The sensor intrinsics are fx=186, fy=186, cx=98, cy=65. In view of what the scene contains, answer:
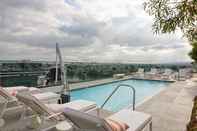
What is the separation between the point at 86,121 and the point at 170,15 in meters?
1.71

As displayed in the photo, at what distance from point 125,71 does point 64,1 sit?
417 inches

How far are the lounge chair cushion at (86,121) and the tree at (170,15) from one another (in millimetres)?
1449

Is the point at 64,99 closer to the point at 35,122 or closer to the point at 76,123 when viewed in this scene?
the point at 35,122

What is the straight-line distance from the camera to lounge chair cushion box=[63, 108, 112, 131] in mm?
1892

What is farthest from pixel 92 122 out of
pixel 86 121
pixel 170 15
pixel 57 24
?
pixel 57 24

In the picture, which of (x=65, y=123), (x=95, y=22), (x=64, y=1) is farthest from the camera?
(x=95, y=22)

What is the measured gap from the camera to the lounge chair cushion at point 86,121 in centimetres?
189

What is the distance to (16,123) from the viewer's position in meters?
2.43

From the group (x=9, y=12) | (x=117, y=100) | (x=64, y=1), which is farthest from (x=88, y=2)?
(x=117, y=100)

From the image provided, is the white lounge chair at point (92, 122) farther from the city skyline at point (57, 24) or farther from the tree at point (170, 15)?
the city skyline at point (57, 24)

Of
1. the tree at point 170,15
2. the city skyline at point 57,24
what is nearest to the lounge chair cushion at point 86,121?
the tree at point 170,15

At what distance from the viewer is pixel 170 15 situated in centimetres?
244

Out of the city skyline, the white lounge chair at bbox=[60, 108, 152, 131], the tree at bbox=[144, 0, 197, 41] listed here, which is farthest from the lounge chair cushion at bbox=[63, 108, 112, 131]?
the city skyline

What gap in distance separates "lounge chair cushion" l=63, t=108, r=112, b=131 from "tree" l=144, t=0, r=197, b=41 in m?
1.45
